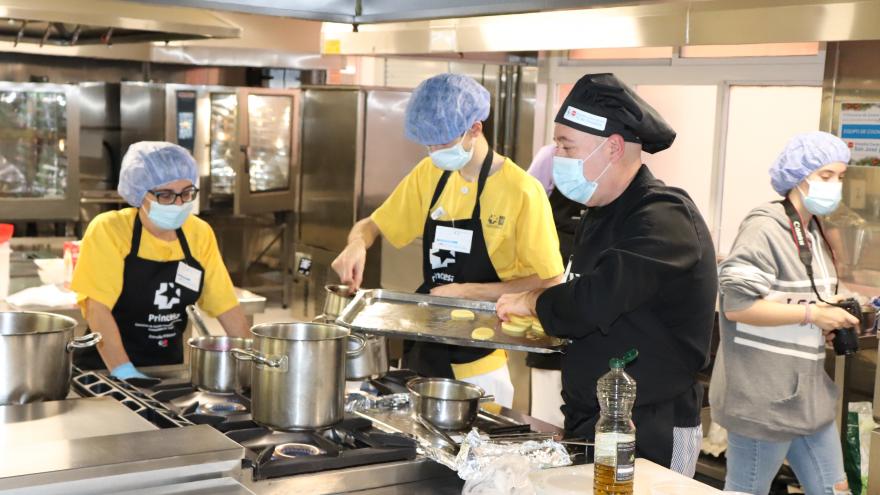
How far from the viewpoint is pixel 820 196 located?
3.49 m

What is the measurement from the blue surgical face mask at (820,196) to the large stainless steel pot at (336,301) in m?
1.60

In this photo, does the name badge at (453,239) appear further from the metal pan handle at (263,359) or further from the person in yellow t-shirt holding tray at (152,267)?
the metal pan handle at (263,359)

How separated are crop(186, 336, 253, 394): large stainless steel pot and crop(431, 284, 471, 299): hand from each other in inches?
27.6

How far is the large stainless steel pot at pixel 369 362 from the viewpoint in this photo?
261 cm

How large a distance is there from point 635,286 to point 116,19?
193cm

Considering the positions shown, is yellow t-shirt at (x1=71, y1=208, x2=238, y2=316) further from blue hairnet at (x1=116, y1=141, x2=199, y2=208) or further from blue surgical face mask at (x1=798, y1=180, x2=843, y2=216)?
blue surgical face mask at (x1=798, y1=180, x2=843, y2=216)

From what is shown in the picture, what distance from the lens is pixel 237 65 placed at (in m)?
7.87

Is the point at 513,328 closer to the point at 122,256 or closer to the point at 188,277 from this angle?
the point at 188,277

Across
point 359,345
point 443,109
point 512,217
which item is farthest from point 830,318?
point 359,345

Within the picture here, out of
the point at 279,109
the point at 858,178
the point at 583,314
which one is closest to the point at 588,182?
the point at 583,314

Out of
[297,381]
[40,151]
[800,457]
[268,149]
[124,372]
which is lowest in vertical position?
[800,457]

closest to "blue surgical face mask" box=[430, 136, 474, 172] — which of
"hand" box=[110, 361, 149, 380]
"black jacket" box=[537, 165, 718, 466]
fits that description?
"black jacket" box=[537, 165, 718, 466]

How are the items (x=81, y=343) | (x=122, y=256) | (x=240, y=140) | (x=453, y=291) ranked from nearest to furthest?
(x=81, y=343) < (x=453, y=291) < (x=122, y=256) < (x=240, y=140)

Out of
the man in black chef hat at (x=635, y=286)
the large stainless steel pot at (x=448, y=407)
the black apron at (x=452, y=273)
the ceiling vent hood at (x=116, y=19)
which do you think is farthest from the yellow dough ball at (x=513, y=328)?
the ceiling vent hood at (x=116, y=19)
